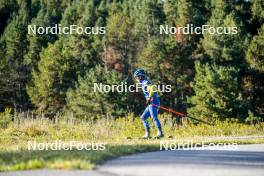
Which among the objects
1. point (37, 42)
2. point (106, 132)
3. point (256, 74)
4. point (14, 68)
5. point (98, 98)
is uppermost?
point (37, 42)

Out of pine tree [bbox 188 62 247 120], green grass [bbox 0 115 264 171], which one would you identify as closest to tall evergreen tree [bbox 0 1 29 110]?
pine tree [bbox 188 62 247 120]

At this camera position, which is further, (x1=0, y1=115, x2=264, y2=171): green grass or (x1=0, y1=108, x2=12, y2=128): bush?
(x1=0, y1=108, x2=12, y2=128): bush

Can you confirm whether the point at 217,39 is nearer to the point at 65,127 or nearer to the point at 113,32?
the point at 113,32

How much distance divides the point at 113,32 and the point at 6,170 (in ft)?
181

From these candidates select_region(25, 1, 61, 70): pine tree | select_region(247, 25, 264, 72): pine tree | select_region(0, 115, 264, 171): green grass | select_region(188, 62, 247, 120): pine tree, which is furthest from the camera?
select_region(25, 1, 61, 70): pine tree

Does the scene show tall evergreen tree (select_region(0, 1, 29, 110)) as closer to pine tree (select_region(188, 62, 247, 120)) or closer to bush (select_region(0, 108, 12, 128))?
pine tree (select_region(188, 62, 247, 120))

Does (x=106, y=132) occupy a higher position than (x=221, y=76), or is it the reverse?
(x=221, y=76)

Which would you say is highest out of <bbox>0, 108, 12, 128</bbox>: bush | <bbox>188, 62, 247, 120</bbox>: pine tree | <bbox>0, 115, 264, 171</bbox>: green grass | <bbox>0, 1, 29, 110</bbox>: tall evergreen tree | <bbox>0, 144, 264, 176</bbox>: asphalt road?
<bbox>0, 1, 29, 110</bbox>: tall evergreen tree

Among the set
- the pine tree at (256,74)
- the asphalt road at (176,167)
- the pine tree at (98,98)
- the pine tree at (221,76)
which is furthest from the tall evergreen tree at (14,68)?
the asphalt road at (176,167)

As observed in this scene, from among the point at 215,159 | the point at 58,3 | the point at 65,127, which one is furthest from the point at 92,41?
the point at 215,159

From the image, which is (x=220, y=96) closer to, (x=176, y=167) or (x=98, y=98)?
(x=98, y=98)

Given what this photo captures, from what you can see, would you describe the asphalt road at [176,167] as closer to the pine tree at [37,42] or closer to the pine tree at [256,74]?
the pine tree at [256,74]

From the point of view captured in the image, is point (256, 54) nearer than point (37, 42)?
Yes

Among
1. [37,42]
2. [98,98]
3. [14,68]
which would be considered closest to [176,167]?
[98,98]
